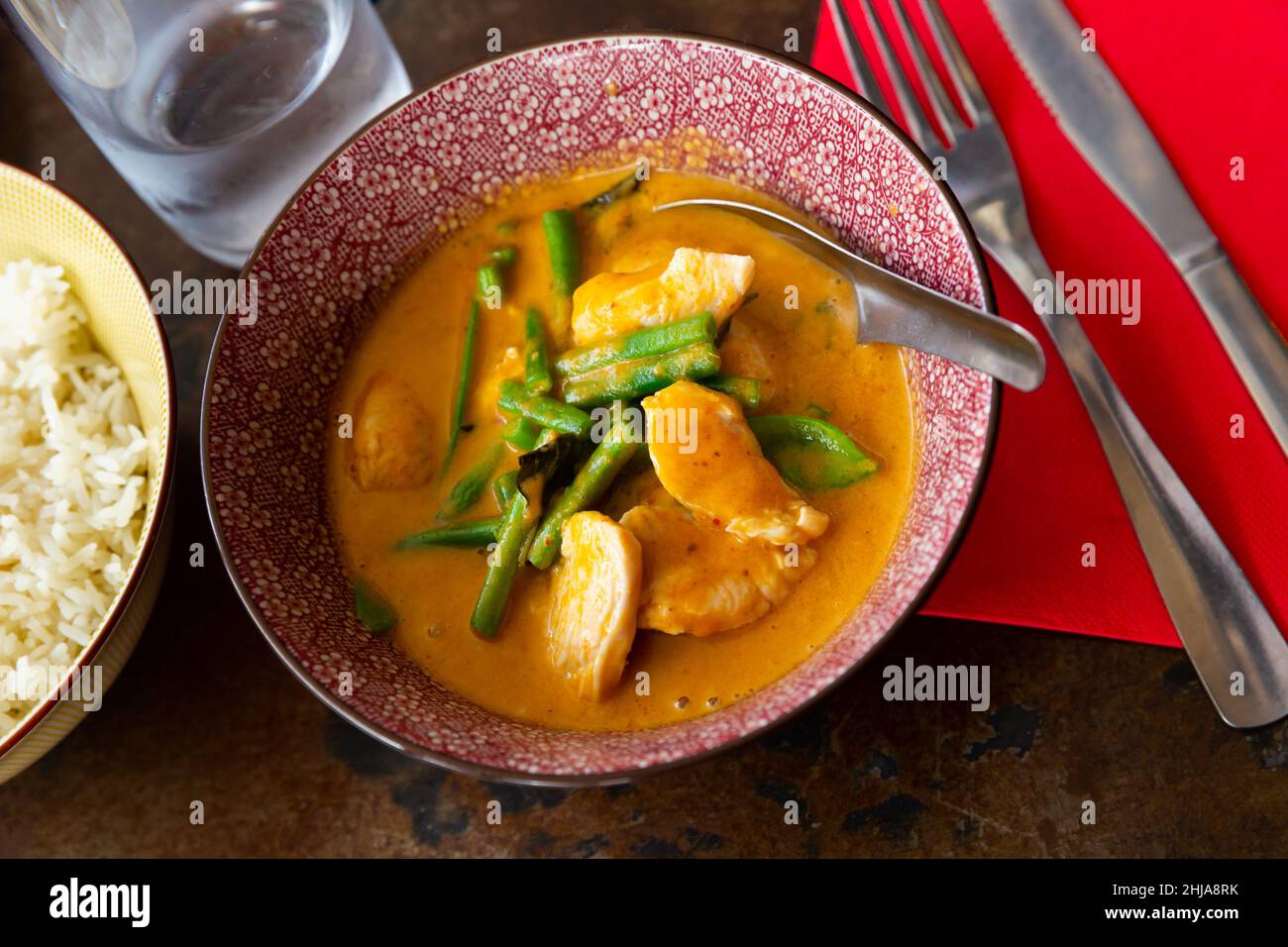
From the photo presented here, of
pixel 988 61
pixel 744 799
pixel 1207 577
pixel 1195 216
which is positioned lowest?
pixel 744 799

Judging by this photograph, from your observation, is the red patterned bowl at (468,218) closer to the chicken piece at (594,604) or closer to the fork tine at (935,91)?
the chicken piece at (594,604)

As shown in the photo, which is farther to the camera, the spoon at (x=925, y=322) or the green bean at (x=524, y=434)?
the green bean at (x=524, y=434)

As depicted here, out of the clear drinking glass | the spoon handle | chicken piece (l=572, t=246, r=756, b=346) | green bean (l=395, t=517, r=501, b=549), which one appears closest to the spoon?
the spoon handle

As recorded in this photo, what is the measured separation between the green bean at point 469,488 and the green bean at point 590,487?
154 millimetres

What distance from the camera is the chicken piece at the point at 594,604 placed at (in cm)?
147

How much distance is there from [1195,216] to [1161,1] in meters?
0.44

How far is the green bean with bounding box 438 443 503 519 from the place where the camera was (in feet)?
5.63

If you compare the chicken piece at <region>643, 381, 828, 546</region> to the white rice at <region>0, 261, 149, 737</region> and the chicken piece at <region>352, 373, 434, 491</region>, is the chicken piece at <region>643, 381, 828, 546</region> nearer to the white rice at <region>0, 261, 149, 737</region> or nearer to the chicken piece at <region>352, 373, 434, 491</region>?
the chicken piece at <region>352, 373, 434, 491</region>

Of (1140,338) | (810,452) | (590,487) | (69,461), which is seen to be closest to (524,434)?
(590,487)

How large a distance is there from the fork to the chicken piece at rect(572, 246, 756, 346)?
0.43 meters

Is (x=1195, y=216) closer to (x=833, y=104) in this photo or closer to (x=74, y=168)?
(x=833, y=104)

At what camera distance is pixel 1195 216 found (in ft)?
5.71

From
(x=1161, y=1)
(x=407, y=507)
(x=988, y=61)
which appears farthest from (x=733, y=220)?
(x=1161, y=1)

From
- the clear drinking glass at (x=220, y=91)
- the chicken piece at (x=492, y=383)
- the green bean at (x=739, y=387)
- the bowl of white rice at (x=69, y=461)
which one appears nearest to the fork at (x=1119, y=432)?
the green bean at (x=739, y=387)
